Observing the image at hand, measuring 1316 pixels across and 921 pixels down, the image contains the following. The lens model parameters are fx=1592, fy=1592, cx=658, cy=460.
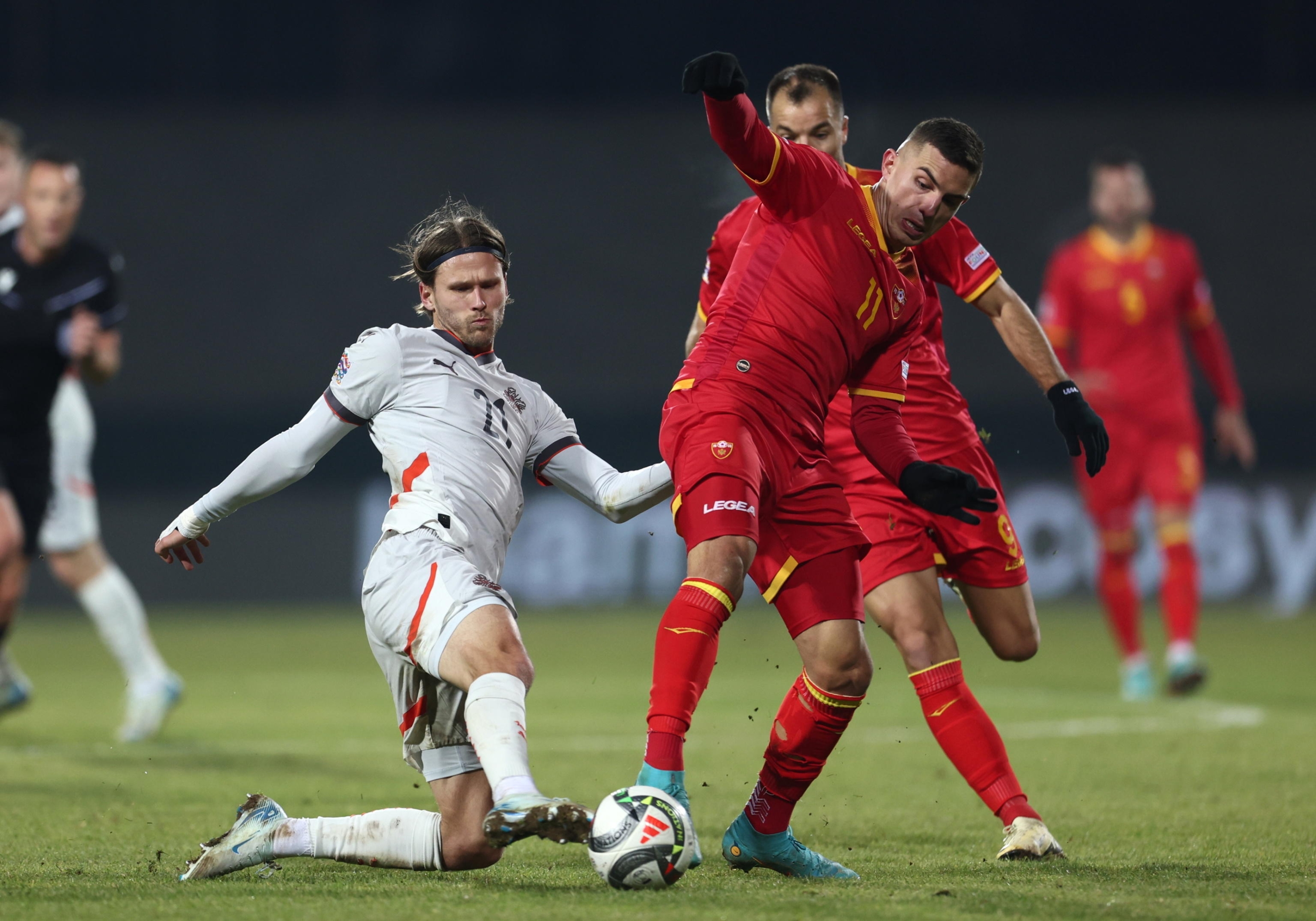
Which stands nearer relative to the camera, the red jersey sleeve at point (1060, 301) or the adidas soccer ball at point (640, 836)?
the adidas soccer ball at point (640, 836)

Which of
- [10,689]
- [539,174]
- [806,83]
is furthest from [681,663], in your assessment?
[539,174]

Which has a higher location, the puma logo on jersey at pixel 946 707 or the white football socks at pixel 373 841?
the puma logo on jersey at pixel 946 707

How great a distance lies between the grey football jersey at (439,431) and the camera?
147 inches

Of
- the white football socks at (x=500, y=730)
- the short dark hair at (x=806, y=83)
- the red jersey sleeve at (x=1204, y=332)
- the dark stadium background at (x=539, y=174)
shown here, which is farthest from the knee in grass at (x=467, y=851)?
the dark stadium background at (x=539, y=174)

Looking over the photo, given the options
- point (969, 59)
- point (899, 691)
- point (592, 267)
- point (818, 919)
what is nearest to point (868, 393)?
point (818, 919)

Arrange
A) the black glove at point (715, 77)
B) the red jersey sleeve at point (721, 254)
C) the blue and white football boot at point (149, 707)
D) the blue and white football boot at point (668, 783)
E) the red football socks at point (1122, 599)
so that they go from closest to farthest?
the blue and white football boot at point (668, 783) < the black glove at point (715, 77) < the red jersey sleeve at point (721, 254) < the blue and white football boot at point (149, 707) < the red football socks at point (1122, 599)

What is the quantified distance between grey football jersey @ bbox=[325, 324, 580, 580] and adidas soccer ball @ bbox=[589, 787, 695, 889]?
760 millimetres

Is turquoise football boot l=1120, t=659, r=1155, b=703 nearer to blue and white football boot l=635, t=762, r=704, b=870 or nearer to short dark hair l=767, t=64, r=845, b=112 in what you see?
short dark hair l=767, t=64, r=845, b=112

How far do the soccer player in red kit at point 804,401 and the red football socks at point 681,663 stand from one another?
0.13 m

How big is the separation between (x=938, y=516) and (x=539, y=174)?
1173cm

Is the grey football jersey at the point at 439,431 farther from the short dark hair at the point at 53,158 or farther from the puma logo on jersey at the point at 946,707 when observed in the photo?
the short dark hair at the point at 53,158

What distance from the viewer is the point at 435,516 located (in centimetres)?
371

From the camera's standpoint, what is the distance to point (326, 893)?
349 centimetres

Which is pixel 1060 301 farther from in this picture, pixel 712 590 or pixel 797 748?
pixel 712 590
